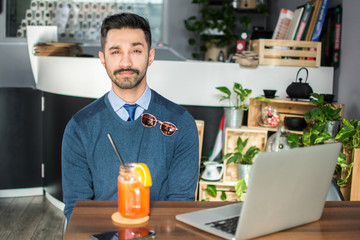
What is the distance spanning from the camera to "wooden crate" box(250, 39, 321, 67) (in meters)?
3.45

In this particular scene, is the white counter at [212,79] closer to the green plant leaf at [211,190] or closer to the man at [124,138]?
the green plant leaf at [211,190]

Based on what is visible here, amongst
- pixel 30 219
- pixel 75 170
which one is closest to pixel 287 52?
pixel 75 170

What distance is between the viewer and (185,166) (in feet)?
5.79

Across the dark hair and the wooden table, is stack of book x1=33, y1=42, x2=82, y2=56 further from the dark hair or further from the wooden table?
the wooden table

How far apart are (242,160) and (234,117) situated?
1.01ft

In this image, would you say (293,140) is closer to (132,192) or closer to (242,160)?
(242,160)

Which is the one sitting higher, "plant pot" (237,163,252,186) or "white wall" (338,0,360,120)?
"white wall" (338,0,360,120)

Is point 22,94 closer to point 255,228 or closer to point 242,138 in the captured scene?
point 242,138

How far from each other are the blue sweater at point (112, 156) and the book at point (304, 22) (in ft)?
6.71

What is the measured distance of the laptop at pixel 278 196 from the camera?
3.47 ft

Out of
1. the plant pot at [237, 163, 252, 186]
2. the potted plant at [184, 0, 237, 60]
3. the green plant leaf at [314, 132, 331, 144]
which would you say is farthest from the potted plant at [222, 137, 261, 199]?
the potted plant at [184, 0, 237, 60]

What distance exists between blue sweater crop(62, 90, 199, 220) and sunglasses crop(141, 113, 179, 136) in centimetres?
2

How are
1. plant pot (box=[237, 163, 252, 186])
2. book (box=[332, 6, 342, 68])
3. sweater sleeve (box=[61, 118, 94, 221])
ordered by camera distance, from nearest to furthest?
1. sweater sleeve (box=[61, 118, 94, 221])
2. plant pot (box=[237, 163, 252, 186])
3. book (box=[332, 6, 342, 68])

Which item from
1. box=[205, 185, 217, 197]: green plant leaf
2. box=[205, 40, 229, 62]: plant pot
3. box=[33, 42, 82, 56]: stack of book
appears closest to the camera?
box=[205, 185, 217, 197]: green plant leaf
